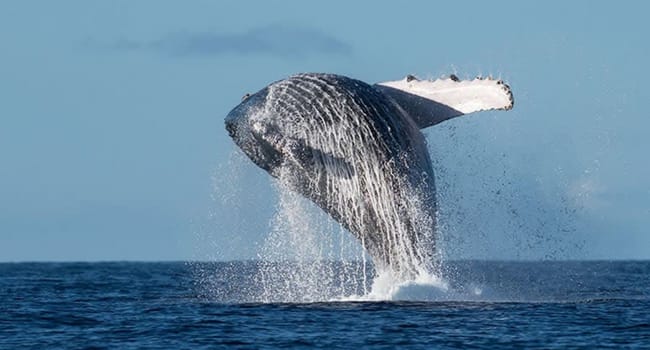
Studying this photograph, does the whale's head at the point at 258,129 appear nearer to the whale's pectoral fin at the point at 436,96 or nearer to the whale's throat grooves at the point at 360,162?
the whale's throat grooves at the point at 360,162

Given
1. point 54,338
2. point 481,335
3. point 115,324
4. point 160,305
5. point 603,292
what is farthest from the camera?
point 603,292

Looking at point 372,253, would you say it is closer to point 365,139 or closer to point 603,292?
point 365,139

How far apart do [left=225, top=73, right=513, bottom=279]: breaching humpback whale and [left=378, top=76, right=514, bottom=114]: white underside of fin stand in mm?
13

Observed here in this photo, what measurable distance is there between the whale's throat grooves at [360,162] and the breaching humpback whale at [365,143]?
13mm

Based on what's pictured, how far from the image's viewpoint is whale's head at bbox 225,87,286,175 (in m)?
19.4

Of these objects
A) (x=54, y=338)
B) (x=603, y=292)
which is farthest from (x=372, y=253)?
(x=603, y=292)

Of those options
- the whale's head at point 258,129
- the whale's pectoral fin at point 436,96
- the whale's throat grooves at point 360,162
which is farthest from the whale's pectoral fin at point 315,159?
the whale's pectoral fin at point 436,96

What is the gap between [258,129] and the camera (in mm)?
19469

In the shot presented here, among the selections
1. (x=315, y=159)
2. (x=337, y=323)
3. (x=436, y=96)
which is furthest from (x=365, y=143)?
(x=337, y=323)

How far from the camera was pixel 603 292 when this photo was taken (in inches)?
1135

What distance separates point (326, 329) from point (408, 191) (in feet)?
8.00

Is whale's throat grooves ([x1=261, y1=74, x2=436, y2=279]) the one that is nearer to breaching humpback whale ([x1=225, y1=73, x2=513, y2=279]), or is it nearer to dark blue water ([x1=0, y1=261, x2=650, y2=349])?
breaching humpback whale ([x1=225, y1=73, x2=513, y2=279])

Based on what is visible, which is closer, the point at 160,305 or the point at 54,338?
the point at 54,338

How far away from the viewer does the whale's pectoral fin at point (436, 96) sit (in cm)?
2025
